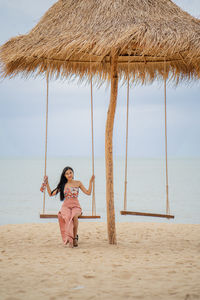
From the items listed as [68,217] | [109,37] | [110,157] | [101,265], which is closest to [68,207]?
[68,217]

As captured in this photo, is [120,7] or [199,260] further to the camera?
[120,7]

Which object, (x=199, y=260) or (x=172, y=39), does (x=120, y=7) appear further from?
(x=199, y=260)

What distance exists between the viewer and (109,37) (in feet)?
14.3

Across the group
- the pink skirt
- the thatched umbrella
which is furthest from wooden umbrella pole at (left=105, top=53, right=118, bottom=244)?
the pink skirt

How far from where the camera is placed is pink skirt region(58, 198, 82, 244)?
4688 millimetres

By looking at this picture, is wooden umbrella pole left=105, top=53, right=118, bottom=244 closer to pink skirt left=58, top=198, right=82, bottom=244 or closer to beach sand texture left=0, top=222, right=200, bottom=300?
beach sand texture left=0, top=222, right=200, bottom=300

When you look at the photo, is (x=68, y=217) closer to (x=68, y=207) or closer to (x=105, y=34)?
(x=68, y=207)

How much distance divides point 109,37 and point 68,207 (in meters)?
1.97

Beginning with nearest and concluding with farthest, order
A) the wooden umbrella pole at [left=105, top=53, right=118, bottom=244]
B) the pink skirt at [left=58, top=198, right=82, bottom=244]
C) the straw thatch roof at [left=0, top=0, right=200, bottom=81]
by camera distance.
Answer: the straw thatch roof at [left=0, top=0, right=200, bottom=81] < the pink skirt at [left=58, top=198, right=82, bottom=244] < the wooden umbrella pole at [left=105, top=53, right=118, bottom=244]

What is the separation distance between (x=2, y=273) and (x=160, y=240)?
Result: 7.90 feet

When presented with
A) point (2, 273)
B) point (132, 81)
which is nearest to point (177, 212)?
point (132, 81)

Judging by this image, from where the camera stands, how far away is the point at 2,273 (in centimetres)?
348

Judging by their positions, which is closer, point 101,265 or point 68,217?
point 101,265

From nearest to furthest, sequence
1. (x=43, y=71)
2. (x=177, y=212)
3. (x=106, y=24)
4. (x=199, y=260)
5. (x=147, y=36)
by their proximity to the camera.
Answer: (x=199, y=260) → (x=147, y=36) → (x=106, y=24) → (x=43, y=71) → (x=177, y=212)
